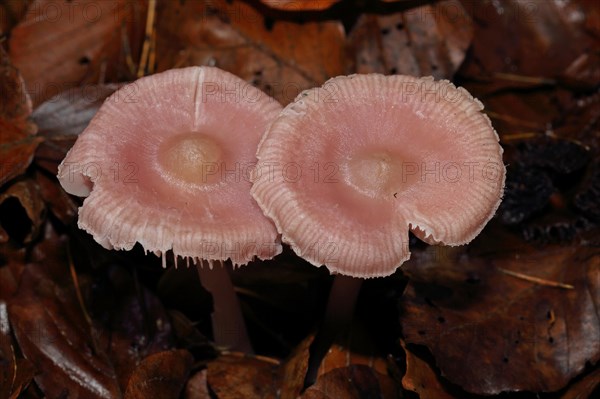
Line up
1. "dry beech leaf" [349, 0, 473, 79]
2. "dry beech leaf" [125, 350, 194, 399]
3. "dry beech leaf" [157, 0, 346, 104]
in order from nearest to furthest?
"dry beech leaf" [125, 350, 194, 399] < "dry beech leaf" [157, 0, 346, 104] < "dry beech leaf" [349, 0, 473, 79]

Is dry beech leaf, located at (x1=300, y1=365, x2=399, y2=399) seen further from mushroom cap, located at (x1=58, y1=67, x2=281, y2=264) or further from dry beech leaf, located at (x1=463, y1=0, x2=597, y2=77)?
dry beech leaf, located at (x1=463, y1=0, x2=597, y2=77)

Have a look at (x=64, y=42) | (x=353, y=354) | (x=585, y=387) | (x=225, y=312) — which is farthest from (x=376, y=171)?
(x=64, y=42)

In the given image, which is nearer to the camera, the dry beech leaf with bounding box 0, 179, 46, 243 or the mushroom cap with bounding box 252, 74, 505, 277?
the mushroom cap with bounding box 252, 74, 505, 277

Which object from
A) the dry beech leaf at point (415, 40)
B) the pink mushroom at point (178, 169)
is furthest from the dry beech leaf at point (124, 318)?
the dry beech leaf at point (415, 40)

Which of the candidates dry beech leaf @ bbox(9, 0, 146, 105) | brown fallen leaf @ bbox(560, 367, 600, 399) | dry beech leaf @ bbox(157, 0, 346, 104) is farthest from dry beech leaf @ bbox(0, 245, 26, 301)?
brown fallen leaf @ bbox(560, 367, 600, 399)

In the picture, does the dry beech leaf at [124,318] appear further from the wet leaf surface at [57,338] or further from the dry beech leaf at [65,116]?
the dry beech leaf at [65,116]

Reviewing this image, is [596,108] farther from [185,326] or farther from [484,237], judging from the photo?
[185,326]

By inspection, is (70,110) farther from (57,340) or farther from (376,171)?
(376,171)
